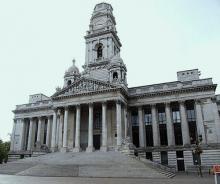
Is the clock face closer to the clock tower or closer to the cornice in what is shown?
the clock tower

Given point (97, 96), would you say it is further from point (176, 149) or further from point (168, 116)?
point (176, 149)

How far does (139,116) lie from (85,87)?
12.7 meters

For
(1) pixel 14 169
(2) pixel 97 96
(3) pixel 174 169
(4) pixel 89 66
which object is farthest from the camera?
(4) pixel 89 66

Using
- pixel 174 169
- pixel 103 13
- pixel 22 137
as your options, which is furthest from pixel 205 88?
pixel 22 137

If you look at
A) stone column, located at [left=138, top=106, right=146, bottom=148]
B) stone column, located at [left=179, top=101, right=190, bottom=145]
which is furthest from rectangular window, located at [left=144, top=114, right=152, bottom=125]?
stone column, located at [left=179, top=101, right=190, bottom=145]

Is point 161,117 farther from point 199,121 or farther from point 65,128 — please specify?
point 65,128

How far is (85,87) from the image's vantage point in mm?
46406

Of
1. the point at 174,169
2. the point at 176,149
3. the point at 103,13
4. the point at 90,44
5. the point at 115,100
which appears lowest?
the point at 174,169

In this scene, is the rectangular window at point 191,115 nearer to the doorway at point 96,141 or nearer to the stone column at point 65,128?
the doorway at point 96,141

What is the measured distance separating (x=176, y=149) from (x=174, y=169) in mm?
3615

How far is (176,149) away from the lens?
42.8 meters

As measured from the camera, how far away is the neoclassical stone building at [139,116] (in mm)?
42219

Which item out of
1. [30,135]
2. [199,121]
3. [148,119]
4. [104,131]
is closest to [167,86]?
[148,119]

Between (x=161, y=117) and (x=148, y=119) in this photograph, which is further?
(x=148, y=119)
